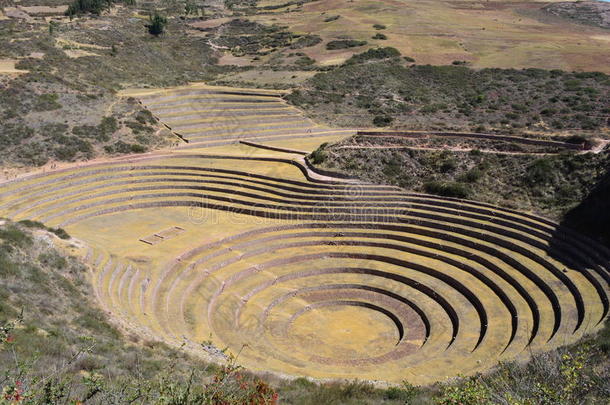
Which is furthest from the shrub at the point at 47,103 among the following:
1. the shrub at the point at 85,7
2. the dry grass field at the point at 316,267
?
the shrub at the point at 85,7

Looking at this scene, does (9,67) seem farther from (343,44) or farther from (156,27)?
(343,44)

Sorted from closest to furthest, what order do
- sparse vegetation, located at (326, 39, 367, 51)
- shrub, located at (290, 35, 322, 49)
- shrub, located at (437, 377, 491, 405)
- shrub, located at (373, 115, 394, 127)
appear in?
1. shrub, located at (437, 377, 491, 405)
2. shrub, located at (373, 115, 394, 127)
3. sparse vegetation, located at (326, 39, 367, 51)
4. shrub, located at (290, 35, 322, 49)

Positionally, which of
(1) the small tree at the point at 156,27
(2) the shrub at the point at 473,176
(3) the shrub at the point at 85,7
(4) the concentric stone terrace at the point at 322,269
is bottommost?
(4) the concentric stone terrace at the point at 322,269

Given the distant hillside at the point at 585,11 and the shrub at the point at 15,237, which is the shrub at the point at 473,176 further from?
the distant hillside at the point at 585,11

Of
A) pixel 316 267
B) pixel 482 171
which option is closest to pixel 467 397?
pixel 316 267

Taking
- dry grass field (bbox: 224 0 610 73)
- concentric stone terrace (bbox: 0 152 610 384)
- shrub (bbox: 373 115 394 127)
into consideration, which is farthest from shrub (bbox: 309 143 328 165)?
dry grass field (bbox: 224 0 610 73)

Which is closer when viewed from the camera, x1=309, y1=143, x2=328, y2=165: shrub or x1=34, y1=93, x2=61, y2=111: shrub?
x1=309, y1=143, x2=328, y2=165: shrub

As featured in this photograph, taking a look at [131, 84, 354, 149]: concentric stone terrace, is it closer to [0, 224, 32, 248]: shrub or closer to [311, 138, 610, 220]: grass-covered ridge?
[311, 138, 610, 220]: grass-covered ridge

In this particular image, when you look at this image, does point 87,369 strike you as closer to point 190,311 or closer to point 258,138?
point 190,311
